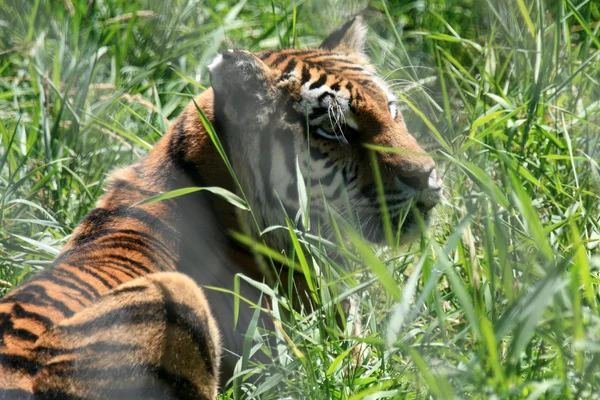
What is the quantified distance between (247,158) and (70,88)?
4.51 ft

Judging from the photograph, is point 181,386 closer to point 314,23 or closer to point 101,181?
point 101,181

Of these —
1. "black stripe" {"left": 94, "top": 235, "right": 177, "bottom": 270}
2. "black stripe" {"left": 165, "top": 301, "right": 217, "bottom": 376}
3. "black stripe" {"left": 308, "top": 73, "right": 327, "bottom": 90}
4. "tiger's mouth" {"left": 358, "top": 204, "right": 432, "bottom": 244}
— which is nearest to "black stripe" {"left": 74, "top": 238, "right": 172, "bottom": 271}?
"black stripe" {"left": 94, "top": 235, "right": 177, "bottom": 270}

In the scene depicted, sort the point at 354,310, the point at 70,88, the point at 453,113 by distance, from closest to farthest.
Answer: the point at 354,310 < the point at 453,113 < the point at 70,88

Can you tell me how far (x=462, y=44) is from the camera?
3725mm

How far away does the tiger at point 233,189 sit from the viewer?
2188 millimetres

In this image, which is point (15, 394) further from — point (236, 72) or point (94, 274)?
point (236, 72)

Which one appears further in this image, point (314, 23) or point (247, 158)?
point (314, 23)

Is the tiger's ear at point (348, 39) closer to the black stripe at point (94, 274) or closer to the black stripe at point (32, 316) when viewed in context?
the black stripe at point (94, 274)

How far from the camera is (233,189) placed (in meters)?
2.61

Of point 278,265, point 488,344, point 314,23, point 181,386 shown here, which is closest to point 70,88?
point 314,23

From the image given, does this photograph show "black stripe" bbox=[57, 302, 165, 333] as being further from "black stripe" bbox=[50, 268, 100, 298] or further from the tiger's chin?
the tiger's chin

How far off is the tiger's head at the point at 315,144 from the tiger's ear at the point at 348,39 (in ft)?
1.44

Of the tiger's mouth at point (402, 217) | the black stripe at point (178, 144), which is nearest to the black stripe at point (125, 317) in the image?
the black stripe at point (178, 144)

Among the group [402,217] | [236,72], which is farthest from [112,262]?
[402,217]
